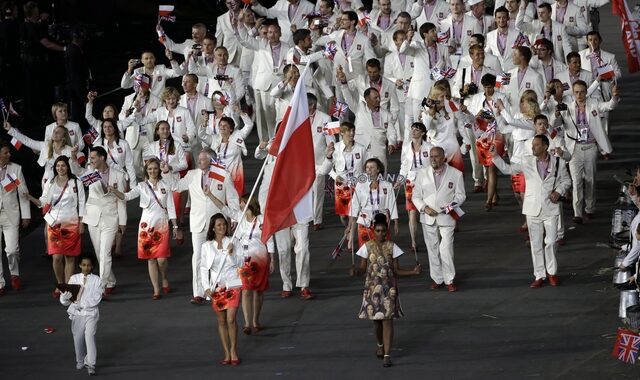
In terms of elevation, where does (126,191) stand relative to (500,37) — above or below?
below

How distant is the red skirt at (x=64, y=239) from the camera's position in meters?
20.1

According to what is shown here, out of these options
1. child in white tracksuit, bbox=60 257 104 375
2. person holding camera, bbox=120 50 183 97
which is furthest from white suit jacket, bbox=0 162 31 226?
person holding camera, bbox=120 50 183 97

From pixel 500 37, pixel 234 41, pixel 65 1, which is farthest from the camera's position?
pixel 65 1

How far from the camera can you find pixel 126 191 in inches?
821

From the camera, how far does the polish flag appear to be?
16.3 m

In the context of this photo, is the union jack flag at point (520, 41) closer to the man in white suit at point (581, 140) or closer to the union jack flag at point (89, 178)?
the man in white suit at point (581, 140)

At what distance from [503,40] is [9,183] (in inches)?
332

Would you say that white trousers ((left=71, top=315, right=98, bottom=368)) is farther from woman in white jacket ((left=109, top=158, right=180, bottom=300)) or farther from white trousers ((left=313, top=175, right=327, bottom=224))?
white trousers ((left=313, top=175, right=327, bottom=224))

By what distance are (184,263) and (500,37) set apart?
270 inches

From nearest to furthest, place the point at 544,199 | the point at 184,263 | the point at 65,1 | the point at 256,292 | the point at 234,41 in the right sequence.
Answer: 1. the point at 256,292
2. the point at 544,199
3. the point at 184,263
4. the point at 234,41
5. the point at 65,1

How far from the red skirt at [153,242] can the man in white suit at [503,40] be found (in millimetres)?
7254

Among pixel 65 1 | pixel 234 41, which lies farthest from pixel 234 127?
pixel 65 1

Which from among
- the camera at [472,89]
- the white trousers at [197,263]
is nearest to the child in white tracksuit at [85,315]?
the white trousers at [197,263]

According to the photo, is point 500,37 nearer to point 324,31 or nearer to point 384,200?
point 324,31
